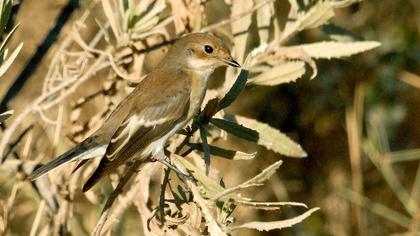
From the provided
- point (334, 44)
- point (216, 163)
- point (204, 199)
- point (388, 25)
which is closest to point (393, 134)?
point (388, 25)

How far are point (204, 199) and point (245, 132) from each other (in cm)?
56

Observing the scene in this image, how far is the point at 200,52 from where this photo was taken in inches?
186

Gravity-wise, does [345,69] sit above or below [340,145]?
above

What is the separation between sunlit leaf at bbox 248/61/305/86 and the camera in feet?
13.2

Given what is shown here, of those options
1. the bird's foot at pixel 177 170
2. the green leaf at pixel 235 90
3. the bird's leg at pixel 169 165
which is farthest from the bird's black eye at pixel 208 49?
the green leaf at pixel 235 90

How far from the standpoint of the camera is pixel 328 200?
6246 millimetres

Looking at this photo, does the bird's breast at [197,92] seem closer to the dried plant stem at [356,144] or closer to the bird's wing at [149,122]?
the bird's wing at [149,122]

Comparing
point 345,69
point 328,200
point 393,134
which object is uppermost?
point 345,69

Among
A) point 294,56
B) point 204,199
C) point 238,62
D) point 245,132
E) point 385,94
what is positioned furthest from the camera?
point 385,94

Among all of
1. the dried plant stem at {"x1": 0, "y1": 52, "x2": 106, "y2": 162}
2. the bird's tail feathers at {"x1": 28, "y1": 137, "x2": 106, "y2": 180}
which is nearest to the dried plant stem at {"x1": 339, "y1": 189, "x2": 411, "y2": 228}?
the bird's tail feathers at {"x1": 28, "y1": 137, "x2": 106, "y2": 180}

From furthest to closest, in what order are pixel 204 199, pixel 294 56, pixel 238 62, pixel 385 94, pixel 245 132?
pixel 385 94
pixel 238 62
pixel 294 56
pixel 245 132
pixel 204 199

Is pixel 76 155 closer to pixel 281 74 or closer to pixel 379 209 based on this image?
pixel 281 74

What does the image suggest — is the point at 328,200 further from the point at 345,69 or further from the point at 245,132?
the point at 245,132

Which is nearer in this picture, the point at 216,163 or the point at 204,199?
the point at 204,199
